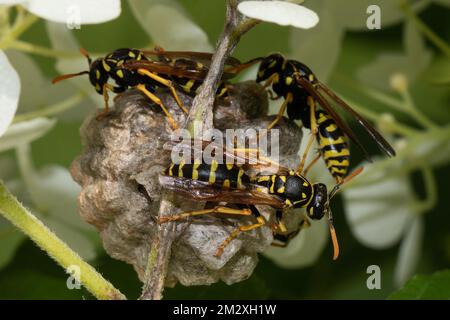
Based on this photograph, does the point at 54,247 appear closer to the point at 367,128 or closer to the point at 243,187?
the point at 243,187

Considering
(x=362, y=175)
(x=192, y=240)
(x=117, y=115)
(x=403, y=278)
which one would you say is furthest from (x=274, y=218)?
(x=403, y=278)

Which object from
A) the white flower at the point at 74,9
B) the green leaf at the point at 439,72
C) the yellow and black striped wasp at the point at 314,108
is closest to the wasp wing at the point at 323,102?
the yellow and black striped wasp at the point at 314,108

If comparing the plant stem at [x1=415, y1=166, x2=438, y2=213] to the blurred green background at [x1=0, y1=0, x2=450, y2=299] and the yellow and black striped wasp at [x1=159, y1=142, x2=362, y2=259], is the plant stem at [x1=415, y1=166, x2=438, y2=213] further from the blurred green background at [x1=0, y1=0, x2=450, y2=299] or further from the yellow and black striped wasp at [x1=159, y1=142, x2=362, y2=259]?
the yellow and black striped wasp at [x1=159, y1=142, x2=362, y2=259]

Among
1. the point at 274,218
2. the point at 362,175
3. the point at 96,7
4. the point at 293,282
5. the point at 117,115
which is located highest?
the point at 96,7

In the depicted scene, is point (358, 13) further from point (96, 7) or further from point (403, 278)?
point (96, 7)

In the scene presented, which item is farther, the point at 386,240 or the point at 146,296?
the point at 386,240

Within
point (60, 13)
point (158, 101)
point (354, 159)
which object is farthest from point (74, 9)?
point (354, 159)

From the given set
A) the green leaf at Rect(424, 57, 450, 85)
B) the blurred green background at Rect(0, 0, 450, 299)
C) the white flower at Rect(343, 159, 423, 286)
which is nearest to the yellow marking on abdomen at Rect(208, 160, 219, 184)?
the blurred green background at Rect(0, 0, 450, 299)
